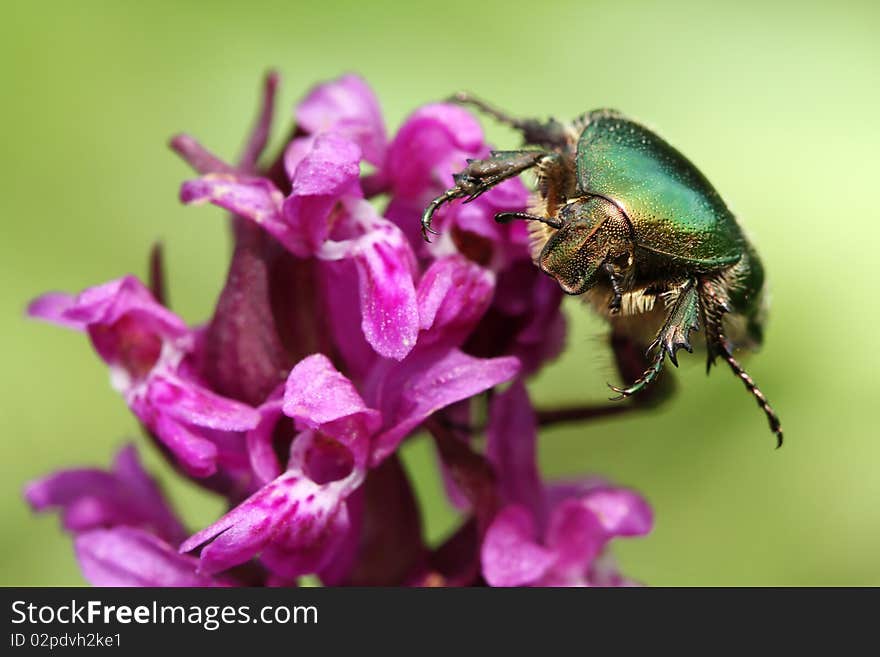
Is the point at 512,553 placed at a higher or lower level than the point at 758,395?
lower

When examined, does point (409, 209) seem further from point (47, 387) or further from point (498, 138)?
point (47, 387)

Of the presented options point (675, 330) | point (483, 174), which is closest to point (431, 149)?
point (483, 174)

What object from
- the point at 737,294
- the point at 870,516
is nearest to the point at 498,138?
the point at 870,516

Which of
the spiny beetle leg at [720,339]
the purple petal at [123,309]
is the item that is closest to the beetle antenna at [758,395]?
the spiny beetle leg at [720,339]

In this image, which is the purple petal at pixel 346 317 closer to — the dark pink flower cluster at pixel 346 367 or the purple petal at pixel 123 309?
the dark pink flower cluster at pixel 346 367

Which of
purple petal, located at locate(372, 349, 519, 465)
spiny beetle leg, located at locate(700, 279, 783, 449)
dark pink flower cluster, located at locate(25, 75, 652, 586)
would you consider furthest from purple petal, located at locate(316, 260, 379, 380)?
spiny beetle leg, located at locate(700, 279, 783, 449)

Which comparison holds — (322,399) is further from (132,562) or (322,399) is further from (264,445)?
(132,562)

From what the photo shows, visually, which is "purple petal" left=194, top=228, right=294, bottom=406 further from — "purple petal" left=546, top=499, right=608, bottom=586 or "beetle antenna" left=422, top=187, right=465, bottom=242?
"purple petal" left=546, top=499, right=608, bottom=586
